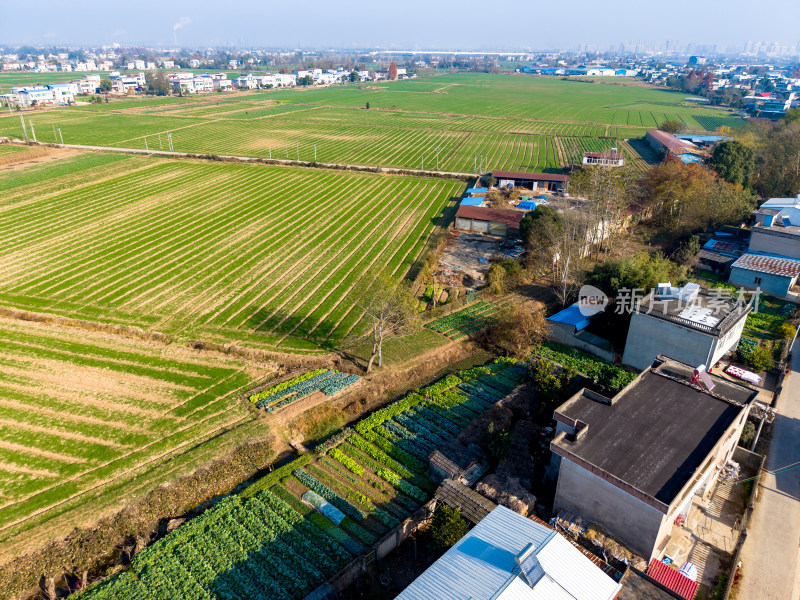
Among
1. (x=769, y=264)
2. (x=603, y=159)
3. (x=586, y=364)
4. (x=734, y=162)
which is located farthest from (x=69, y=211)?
(x=734, y=162)

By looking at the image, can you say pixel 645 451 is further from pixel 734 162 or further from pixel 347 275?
pixel 734 162

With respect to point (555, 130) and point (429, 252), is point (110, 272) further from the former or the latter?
point (555, 130)

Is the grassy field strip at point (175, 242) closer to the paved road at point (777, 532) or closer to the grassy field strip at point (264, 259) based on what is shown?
the grassy field strip at point (264, 259)

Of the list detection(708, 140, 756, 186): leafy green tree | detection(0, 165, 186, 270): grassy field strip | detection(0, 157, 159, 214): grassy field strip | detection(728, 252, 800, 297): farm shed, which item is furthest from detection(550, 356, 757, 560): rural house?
detection(0, 157, 159, 214): grassy field strip

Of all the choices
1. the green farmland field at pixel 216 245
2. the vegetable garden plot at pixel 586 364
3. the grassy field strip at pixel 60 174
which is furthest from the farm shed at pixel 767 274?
the grassy field strip at pixel 60 174

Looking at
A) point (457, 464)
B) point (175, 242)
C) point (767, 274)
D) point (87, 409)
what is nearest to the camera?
point (457, 464)
